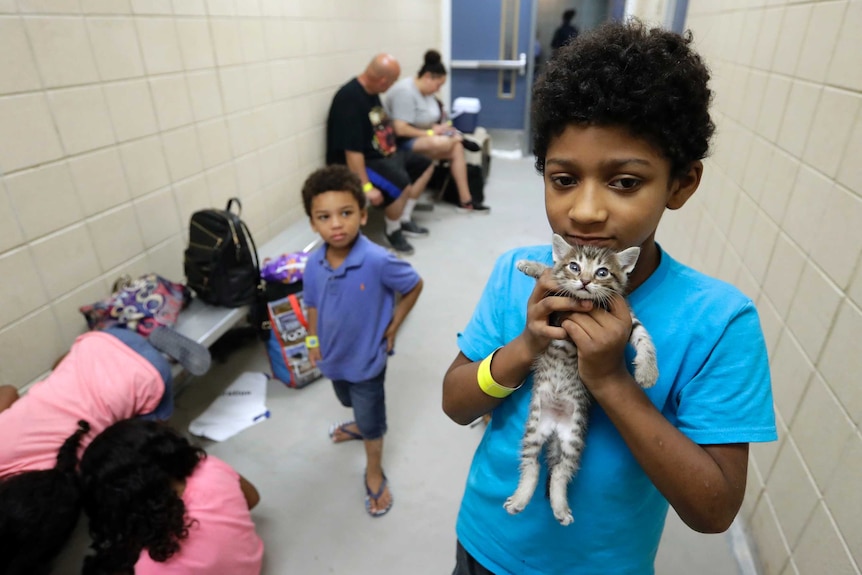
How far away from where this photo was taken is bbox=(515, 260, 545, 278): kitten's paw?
2.59 ft

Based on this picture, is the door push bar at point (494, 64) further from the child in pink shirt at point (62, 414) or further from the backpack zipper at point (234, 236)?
the child in pink shirt at point (62, 414)

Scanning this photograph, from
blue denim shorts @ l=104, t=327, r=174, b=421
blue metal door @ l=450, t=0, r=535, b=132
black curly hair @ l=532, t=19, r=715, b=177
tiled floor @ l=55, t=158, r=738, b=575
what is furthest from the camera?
blue metal door @ l=450, t=0, r=535, b=132

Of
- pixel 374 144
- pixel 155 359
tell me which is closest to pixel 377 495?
pixel 155 359

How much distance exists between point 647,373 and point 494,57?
6.71m

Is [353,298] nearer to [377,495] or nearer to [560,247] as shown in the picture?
[377,495]

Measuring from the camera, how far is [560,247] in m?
0.74

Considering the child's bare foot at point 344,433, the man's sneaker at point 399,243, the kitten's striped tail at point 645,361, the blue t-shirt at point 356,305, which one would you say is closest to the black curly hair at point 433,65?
the man's sneaker at point 399,243

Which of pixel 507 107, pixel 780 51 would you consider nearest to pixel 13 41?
pixel 780 51

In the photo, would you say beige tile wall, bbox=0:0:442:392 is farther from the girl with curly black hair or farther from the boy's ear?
the boy's ear

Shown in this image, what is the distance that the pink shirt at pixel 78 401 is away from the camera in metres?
1.51

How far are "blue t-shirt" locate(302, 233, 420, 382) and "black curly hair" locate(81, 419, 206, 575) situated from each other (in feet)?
1.96

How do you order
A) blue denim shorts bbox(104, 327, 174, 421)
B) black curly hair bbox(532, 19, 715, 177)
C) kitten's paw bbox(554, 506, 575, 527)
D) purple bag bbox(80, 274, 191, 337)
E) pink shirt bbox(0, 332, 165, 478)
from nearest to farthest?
black curly hair bbox(532, 19, 715, 177)
kitten's paw bbox(554, 506, 575, 527)
pink shirt bbox(0, 332, 165, 478)
blue denim shorts bbox(104, 327, 174, 421)
purple bag bbox(80, 274, 191, 337)

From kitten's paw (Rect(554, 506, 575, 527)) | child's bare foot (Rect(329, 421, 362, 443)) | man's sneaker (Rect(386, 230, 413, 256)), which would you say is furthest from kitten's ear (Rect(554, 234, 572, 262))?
man's sneaker (Rect(386, 230, 413, 256))

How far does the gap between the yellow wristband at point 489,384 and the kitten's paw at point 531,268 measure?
0.14 m
